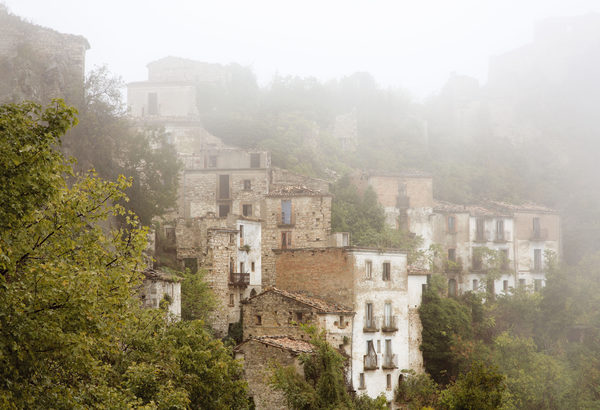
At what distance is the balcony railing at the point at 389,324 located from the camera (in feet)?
117

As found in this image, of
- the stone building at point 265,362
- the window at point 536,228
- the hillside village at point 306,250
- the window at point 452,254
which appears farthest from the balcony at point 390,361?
the window at point 536,228

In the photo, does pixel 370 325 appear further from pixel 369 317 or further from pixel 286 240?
pixel 286 240

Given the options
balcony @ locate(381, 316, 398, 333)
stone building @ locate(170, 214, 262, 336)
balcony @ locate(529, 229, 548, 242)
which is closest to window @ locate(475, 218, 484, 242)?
balcony @ locate(529, 229, 548, 242)

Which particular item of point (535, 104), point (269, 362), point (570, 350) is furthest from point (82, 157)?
point (535, 104)

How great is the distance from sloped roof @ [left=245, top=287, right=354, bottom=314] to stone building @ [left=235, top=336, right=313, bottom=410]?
2960 mm

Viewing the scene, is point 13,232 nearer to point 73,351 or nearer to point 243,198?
point 73,351

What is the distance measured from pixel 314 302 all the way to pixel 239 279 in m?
5.29

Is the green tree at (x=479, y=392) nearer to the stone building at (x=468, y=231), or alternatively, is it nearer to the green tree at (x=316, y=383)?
the green tree at (x=316, y=383)

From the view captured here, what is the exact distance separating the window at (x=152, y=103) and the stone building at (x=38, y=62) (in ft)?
62.5

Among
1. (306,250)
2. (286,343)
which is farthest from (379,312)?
(286,343)

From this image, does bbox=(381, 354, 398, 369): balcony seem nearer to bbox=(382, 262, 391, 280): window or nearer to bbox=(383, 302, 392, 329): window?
bbox=(383, 302, 392, 329): window

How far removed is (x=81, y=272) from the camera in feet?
39.9

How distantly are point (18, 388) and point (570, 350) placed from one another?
3838 centimetres

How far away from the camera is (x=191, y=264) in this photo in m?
38.0
